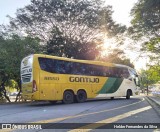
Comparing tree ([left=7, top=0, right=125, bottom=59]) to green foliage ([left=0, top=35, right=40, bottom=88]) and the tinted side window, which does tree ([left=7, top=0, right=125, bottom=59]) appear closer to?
→ green foliage ([left=0, top=35, right=40, bottom=88])

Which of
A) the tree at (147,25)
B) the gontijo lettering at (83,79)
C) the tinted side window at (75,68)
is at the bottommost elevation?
the gontijo lettering at (83,79)

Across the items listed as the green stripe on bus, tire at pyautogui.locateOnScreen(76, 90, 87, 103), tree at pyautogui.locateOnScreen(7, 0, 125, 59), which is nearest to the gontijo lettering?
tire at pyautogui.locateOnScreen(76, 90, 87, 103)

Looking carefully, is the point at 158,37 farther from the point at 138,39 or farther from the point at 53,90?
the point at 53,90

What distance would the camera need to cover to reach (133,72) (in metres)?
30.1

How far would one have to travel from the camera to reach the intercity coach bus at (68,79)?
19.5 m

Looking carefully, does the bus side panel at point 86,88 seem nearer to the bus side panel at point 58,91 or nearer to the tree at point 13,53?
the bus side panel at point 58,91

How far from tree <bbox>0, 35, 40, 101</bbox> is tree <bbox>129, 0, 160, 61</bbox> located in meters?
10.3

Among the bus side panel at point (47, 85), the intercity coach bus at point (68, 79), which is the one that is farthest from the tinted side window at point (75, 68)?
the bus side panel at point (47, 85)

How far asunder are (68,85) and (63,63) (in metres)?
1.70

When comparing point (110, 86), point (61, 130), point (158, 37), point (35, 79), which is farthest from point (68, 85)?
point (61, 130)

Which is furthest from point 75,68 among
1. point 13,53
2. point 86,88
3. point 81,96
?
point 13,53

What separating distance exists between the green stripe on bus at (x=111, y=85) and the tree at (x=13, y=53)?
8.00 m

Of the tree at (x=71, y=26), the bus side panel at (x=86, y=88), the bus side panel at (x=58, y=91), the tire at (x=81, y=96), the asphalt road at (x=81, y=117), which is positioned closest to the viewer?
the asphalt road at (x=81, y=117)

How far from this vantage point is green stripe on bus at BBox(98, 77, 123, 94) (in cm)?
2539
